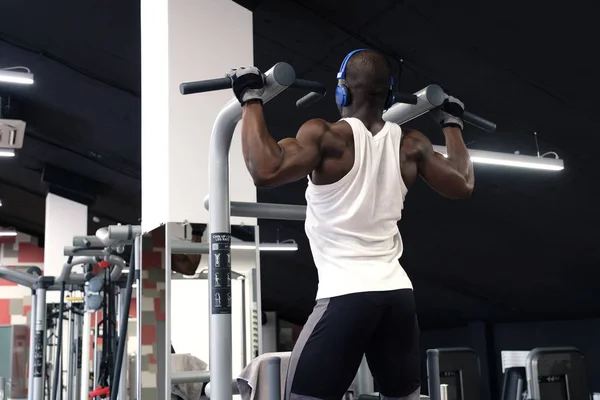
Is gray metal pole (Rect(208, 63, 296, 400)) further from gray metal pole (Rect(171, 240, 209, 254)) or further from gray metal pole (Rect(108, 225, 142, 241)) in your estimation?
gray metal pole (Rect(108, 225, 142, 241))

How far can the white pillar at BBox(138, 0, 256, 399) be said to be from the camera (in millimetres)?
2973

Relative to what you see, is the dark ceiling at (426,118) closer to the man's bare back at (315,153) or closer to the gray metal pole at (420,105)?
the gray metal pole at (420,105)

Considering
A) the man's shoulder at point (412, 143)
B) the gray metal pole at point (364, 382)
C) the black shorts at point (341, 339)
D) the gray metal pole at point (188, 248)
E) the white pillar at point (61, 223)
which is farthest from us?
the white pillar at point (61, 223)

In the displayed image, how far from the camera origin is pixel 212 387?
1562mm

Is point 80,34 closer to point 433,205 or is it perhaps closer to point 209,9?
point 209,9

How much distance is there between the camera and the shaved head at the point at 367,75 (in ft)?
4.78

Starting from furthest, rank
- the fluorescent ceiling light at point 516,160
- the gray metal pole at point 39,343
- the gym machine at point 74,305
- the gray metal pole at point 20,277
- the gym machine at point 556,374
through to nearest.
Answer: the fluorescent ceiling light at point 516,160, the gray metal pole at point 20,277, the gray metal pole at point 39,343, the gym machine at point 74,305, the gym machine at point 556,374

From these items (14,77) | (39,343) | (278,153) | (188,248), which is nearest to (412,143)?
(278,153)

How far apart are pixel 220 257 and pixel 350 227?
43 cm

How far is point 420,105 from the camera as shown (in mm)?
1716

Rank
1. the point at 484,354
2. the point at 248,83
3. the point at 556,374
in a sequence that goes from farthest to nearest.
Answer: the point at 484,354 < the point at 556,374 < the point at 248,83

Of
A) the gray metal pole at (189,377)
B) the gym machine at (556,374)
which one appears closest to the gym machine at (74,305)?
the gray metal pole at (189,377)

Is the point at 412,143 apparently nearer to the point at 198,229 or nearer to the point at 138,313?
the point at 198,229

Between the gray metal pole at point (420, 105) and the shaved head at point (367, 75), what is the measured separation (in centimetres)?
21
